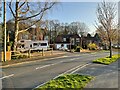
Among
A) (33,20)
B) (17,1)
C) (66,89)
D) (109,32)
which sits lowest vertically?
(66,89)

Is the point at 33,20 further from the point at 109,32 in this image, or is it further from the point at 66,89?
the point at 66,89

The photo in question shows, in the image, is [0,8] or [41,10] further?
[41,10]

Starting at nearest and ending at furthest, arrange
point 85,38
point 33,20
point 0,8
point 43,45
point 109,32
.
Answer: point 0,8 < point 109,32 < point 33,20 < point 43,45 < point 85,38

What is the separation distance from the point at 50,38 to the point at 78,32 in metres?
15.8

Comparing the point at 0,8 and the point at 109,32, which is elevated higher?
the point at 0,8

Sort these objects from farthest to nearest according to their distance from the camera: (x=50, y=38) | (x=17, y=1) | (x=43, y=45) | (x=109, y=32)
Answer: (x=50, y=38)
(x=43, y=45)
(x=17, y=1)
(x=109, y=32)

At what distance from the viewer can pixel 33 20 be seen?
31.8 metres

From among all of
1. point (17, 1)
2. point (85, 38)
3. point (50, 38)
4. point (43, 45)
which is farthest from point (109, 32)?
point (85, 38)

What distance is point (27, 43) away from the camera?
2566 inches

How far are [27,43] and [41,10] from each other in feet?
117

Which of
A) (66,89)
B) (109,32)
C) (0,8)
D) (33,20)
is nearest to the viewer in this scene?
(66,89)

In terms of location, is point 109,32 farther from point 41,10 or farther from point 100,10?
point 41,10

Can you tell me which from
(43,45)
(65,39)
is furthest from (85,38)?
(43,45)

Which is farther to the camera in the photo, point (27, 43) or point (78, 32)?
point (78, 32)
